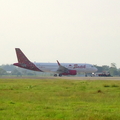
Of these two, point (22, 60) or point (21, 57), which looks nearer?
point (21, 57)

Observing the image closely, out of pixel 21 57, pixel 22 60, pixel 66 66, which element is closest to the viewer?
pixel 21 57

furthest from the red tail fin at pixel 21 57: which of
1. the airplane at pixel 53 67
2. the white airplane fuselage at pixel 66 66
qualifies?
the white airplane fuselage at pixel 66 66

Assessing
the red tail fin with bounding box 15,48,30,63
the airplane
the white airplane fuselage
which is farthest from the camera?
the white airplane fuselage

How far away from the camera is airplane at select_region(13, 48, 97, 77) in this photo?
93500mm

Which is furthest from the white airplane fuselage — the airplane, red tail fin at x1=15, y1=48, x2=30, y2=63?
red tail fin at x1=15, y1=48, x2=30, y2=63

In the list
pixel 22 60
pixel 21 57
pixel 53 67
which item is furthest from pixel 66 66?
pixel 21 57

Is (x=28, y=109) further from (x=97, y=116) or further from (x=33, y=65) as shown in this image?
(x=33, y=65)

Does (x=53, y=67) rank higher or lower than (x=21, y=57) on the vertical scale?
lower

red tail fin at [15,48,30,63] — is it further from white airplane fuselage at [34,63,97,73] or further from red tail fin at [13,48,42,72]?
→ white airplane fuselage at [34,63,97,73]

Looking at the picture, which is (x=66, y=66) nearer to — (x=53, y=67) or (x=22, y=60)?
(x=53, y=67)

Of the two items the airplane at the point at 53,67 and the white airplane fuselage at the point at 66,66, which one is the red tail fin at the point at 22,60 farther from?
the white airplane fuselage at the point at 66,66

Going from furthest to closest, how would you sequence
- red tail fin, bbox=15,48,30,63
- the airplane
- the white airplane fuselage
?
the white airplane fuselage, the airplane, red tail fin, bbox=15,48,30,63

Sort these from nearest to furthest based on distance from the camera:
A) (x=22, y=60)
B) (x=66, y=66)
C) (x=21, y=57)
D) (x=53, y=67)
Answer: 1. (x=21, y=57)
2. (x=22, y=60)
3. (x=53, y=67)
4. (x=66, y=66)

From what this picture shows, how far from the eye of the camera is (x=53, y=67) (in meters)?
99.1
